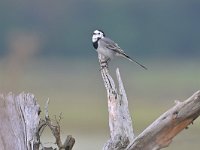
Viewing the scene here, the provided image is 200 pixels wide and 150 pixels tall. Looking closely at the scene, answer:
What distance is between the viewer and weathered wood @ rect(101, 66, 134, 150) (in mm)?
4871

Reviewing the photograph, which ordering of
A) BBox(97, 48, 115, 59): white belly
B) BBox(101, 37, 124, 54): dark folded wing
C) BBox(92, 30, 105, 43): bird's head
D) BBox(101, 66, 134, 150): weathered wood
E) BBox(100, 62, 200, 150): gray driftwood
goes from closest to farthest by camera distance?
BBox(100, 62, 200, 150): gray driftwood, BBox(101, 66, 134, 150): weathered wood, BBox(97, 48, 115, 59): white belly, BBox(101, 37, 124, 54): dark folded wing, BBox(92, 30, 105, 43): bird's head

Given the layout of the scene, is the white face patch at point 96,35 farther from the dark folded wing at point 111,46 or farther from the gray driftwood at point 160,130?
the gray driftwood at point 160,130

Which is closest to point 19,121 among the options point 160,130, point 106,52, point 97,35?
point 160,130

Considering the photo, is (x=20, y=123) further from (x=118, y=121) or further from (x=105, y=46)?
(x=105, y=46)

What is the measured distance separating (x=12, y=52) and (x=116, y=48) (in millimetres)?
4504

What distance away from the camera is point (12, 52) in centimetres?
478

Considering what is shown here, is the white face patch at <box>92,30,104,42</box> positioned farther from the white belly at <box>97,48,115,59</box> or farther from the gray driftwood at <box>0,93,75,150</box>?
the gray driftwood at <box>0,93,75,150</box>

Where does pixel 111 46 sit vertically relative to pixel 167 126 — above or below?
above

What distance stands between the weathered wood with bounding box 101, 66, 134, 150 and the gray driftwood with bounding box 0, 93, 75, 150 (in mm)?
301

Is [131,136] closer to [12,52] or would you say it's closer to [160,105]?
[12,52]

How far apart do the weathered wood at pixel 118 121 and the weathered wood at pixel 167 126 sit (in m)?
0.18

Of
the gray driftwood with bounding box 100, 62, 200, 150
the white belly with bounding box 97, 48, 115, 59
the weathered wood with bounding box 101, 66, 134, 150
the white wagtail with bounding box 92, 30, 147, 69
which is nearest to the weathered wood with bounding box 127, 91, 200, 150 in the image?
the gray driftwood with bounding box 100, 62, 200, 150

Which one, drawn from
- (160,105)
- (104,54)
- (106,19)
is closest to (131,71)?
(160,105)

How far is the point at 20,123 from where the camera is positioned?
4801 millimetres
